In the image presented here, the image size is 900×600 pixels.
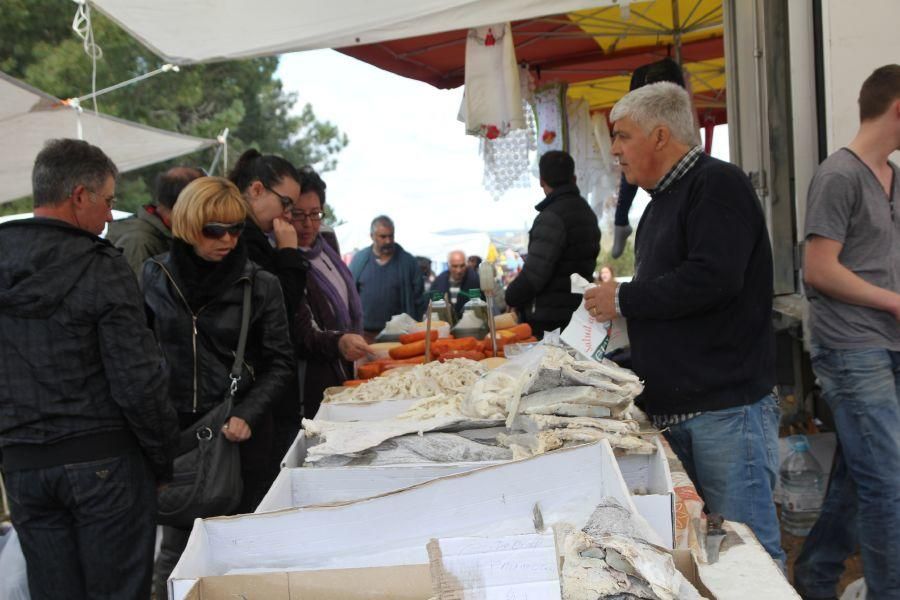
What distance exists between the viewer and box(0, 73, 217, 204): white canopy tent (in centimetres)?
568

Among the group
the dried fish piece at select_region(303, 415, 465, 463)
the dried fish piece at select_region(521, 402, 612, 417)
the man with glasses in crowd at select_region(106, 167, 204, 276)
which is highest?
the man with glasses in crowd at select_region(106, 167, 204, 276)

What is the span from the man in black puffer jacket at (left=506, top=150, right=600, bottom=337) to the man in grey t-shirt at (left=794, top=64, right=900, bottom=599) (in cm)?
224

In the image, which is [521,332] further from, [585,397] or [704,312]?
[585,397]

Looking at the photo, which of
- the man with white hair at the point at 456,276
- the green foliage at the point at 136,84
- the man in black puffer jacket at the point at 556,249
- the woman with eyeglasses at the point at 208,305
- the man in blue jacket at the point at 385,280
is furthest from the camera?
the green foliage at the point at 136,84

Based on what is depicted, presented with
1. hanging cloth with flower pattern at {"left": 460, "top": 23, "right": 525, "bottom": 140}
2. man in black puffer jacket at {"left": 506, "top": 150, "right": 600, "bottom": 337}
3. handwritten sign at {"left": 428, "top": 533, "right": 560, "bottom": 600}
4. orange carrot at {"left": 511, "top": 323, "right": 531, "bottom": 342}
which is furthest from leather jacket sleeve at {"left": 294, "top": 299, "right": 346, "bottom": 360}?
handwritten sign at {"left": 428, "top": 533, "right": 560, "bottom": 600}

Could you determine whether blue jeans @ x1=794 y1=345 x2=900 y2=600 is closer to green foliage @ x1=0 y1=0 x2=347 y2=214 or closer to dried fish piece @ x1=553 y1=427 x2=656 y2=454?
dried fish piece @ x1=553 y1=427 x2=656 y2=454

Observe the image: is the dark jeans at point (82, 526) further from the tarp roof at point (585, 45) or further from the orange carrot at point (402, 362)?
the tarp roof at point (585, 45)

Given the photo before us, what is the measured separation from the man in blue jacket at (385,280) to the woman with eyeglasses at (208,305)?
4630mm

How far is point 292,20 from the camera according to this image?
4078 millimetres

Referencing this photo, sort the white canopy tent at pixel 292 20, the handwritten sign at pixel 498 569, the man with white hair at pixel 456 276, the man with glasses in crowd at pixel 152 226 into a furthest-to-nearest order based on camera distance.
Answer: the man with white hair at pixel 456 276, the white canopy tent at pixel 292 20, the man with glasses in crowd at pixel 152 226, the handwritten sign at pixel 498 569

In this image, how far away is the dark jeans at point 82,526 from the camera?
2502mm

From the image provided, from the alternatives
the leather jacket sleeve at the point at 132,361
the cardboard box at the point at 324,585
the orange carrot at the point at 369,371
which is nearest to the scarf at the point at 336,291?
the orange carrot at the point at 369,371

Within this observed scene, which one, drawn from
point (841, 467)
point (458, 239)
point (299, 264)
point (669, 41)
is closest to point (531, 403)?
point (299, 264)

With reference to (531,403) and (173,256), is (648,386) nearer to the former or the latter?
(531,403)
